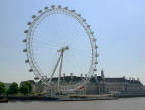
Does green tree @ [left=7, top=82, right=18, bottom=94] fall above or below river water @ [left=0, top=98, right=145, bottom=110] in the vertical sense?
above

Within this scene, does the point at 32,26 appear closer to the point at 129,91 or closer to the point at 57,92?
the point at 57,92

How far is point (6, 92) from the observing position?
49406 mm

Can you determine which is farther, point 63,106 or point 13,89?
point 13,89

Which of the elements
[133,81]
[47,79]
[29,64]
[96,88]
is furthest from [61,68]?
[133,81]

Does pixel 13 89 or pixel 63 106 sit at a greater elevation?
pixel 13 89

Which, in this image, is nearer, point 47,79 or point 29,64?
point 29,64

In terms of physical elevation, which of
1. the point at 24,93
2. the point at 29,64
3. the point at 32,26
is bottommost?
the point at 24,93

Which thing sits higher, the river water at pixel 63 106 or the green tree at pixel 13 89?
the green tree at pixel 13 89

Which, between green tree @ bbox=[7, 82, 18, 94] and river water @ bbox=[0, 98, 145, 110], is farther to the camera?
green tree @ bbox=[7, 82, 18, 94]

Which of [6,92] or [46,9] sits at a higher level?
[46,9]

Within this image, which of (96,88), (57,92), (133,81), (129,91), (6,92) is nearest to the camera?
(57,92)

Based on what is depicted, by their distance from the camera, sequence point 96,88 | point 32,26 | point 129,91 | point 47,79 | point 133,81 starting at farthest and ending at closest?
point 133,81 < point 129,91 < point 96,88 < point 47,79 < point 32,26

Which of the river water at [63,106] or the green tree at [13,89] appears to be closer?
the river water at [63,106]

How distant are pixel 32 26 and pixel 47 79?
28.5 feet
